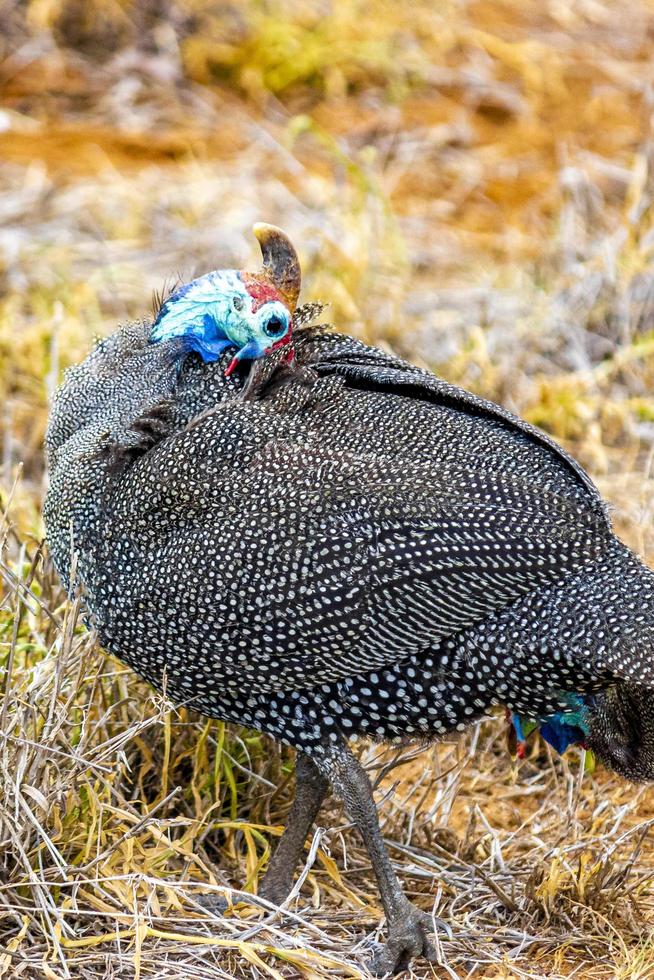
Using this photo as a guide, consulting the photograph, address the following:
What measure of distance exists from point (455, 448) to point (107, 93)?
5.49 meters

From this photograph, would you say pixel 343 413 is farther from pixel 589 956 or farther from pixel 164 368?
pixel 589 956

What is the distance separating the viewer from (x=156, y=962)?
2.80 m

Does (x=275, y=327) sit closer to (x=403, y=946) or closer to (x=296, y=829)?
(x=296, y=829)

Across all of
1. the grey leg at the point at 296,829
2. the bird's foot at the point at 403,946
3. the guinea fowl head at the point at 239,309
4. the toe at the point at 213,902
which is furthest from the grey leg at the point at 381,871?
the guinea fowl head at the point at 239,309

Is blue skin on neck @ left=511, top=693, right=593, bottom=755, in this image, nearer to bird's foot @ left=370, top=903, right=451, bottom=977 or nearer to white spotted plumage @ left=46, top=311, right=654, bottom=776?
white spotted plumage @ left=46, top=311, right=654, bottom=776

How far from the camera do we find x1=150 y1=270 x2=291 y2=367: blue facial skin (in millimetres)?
3174

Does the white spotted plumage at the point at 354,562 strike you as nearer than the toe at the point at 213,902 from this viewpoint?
Yes

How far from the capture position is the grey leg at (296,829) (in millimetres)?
3203

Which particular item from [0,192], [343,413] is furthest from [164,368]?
[0,192]

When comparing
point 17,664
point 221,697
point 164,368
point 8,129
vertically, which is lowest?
point 8,129

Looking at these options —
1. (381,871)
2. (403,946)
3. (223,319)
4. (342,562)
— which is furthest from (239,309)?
(403,946)

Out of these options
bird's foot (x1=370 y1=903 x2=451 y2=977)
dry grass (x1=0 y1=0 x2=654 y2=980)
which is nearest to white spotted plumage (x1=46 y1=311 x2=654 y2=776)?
dry grass (x1=0 y1=0 x2=654 y2=980)

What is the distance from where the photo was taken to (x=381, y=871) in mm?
3014

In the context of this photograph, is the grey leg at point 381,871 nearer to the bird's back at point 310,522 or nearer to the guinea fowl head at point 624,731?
the bird's back at point 310,522
